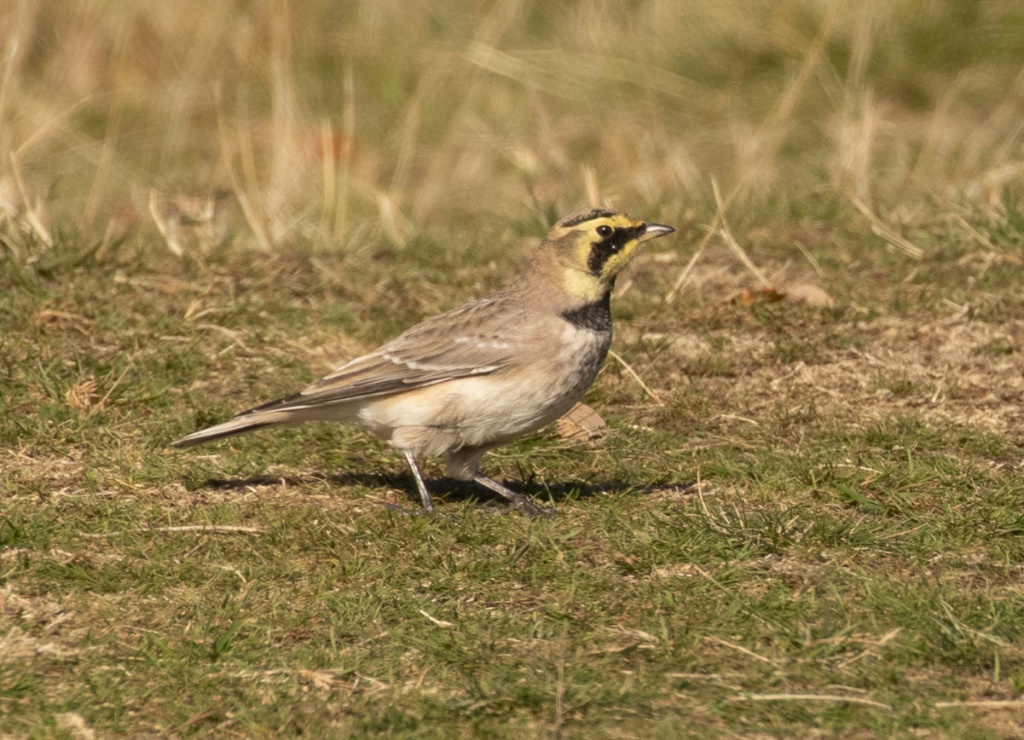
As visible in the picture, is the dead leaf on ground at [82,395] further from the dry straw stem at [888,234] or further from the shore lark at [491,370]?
the dry straw stem at [888,234]

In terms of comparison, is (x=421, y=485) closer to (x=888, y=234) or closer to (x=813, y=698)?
(x=813, y=698)

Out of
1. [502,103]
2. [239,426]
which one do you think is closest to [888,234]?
[239,426]

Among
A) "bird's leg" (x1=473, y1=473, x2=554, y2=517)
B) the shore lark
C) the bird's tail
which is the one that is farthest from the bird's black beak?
the bird's tail

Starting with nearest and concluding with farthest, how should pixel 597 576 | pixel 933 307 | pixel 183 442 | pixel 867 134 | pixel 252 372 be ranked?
1. pixel 597 576
2. pixel 183 442
3. pixel 252 372
4. pixel 933 307
5. pixel 867 134

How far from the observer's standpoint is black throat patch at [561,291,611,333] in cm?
635

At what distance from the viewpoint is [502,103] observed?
15.2m

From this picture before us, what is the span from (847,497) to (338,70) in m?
11.1

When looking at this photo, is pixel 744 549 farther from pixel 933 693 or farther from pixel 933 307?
pixel 933 307

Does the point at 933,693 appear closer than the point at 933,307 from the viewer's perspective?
Yes

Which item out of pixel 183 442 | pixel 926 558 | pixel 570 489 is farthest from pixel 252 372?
pixel 926 558

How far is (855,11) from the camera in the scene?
13719mm

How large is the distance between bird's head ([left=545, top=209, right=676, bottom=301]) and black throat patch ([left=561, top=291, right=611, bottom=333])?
3 cm

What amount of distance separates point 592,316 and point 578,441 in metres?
0.97

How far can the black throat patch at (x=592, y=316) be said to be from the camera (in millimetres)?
6352
